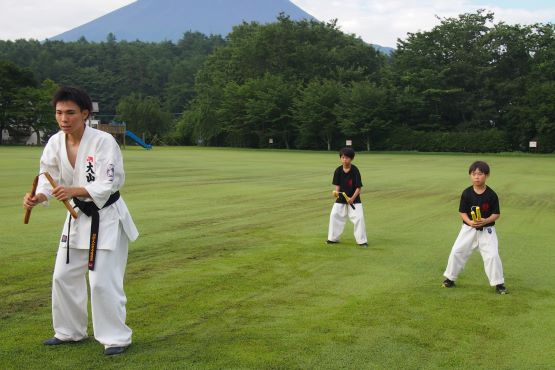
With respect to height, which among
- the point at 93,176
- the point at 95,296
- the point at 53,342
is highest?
the point at 93,176

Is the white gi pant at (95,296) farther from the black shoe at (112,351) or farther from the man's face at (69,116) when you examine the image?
the man's face at (69,116)

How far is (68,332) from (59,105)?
189cm

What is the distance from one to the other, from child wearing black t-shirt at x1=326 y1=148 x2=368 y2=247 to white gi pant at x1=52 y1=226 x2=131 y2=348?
18.8 ft

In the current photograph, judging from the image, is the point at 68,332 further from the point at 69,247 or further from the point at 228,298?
the point at 228,298

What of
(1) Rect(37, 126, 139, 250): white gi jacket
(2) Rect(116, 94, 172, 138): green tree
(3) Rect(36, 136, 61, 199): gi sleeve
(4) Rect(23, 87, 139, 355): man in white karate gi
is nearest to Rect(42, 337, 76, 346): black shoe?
(4) Rect(23, 87, 139, 355): man in white karate gi

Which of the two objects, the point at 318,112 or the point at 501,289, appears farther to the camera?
the point at 318,112

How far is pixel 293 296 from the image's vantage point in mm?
6598

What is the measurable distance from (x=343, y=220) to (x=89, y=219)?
613 cm

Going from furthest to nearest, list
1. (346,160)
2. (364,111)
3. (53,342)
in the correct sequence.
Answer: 1. (364,111)
2. (346,160)
3. (53,342)

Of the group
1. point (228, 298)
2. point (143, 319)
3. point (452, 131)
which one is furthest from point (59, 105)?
point (452, 131)

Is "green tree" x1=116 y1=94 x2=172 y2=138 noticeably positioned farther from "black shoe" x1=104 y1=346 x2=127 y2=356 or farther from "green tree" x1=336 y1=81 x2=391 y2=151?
"black shoe" x1=104 y1=346 x2=127 y2=356

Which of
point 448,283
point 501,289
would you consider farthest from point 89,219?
point 501,289

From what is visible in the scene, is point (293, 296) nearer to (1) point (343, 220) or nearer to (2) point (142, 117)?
(1) point (343, 220)

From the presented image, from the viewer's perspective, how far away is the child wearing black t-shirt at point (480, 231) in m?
6.96
